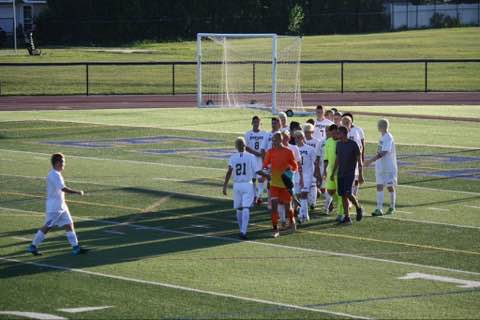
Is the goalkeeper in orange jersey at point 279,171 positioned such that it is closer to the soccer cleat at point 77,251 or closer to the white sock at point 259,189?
the white sock at point 259,189

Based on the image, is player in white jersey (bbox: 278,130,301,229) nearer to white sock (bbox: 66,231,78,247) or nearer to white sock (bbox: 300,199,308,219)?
white sock (bbox: 300,199,308,219)

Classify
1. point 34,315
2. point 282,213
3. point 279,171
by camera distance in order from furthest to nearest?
point 282,213 → point 279,171 → point 34,315

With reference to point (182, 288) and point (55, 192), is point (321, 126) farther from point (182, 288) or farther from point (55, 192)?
point (182, 288)

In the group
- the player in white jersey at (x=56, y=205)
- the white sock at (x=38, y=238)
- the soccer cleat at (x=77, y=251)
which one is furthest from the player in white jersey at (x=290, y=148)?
the white sock at (x=38, y=238)

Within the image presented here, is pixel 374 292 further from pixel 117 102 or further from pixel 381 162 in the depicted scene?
pixel 117 102

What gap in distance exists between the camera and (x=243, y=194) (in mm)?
18625

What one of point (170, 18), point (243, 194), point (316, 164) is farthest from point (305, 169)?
point (170, 18)

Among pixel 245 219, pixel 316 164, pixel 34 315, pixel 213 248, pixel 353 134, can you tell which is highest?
pixel 353 134

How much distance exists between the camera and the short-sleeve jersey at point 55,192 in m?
17.1

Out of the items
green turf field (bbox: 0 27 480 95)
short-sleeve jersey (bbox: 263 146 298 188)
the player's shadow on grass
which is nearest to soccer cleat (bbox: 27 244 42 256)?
the player's shadow on grass

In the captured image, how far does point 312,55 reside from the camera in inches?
3002

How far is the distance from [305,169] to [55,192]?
5381 millimetres

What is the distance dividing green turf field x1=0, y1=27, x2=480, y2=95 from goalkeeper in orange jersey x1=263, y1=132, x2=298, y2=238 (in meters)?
30.8

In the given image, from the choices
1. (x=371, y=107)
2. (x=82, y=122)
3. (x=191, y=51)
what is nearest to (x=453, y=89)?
(x=371, y=107)
